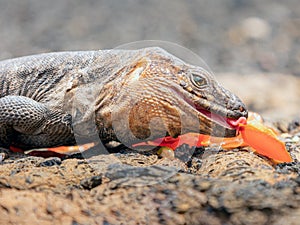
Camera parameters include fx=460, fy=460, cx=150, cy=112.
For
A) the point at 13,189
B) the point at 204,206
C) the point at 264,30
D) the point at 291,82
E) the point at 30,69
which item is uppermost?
the point at 264,30

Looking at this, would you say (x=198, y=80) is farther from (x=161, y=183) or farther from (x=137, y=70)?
(x=161, y=183)

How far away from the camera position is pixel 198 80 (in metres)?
2.95

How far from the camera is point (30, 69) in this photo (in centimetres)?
353

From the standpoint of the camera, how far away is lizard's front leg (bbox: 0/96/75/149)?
10.1 ft

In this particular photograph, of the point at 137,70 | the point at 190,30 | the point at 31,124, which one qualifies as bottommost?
the point at 31,124

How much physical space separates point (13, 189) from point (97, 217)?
41 centimetres

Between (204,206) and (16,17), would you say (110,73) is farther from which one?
(16,17)

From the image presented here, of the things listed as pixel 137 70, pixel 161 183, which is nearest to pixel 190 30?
pixel 137 70

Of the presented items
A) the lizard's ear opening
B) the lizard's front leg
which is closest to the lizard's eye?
the lizard's ear opening

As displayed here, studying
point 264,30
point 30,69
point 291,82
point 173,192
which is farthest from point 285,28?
point 173,192

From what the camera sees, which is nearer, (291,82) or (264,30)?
(291,82)

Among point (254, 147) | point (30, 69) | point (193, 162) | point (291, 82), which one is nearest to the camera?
point (193, 162)

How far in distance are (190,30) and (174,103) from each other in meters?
6.85

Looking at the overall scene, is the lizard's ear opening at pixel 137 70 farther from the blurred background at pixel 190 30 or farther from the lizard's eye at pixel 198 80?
the blurred background at pixel 190 30
